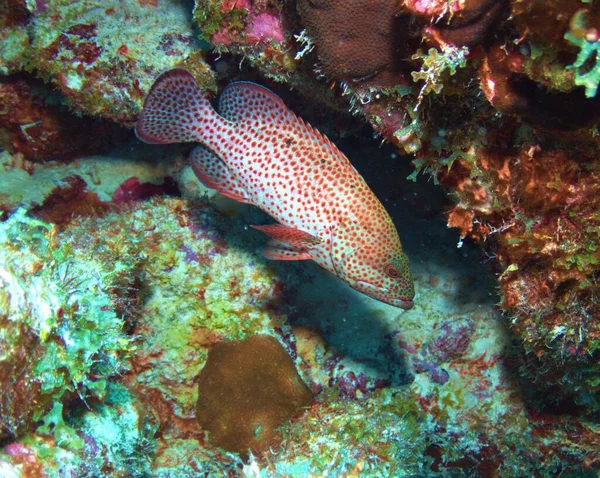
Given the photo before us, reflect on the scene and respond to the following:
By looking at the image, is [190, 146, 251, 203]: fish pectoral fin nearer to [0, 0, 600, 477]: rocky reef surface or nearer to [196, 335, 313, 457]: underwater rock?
[0, 0, 600, 477]: rocky reef surface

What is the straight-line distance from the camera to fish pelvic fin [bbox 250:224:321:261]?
373 cm

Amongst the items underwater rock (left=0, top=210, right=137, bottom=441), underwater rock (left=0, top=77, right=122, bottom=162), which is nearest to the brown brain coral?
underwater rock (left=0, top=210, right=137, bottom=441)

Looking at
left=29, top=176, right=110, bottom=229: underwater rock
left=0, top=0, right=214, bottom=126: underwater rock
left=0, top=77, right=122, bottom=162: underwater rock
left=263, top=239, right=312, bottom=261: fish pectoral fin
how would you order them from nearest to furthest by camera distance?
left=263, top=239, right=312, bottom=261: fish pectoral fin → left=0, top=0, right=214, bottom=126: underwater rock → left=29, top=176, right=110, bottom=229: underwater rock → left=0, top=77, right=122, bottom=162: underwater rock

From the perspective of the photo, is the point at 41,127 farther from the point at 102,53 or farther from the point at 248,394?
the point at 248,394

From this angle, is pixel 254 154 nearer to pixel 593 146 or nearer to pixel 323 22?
pixel 323 22

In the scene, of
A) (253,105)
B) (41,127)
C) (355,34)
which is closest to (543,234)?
(355,34)

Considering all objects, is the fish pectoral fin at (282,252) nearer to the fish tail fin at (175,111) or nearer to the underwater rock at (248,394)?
the fish tail fin at (175,111)

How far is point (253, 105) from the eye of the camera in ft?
12.7

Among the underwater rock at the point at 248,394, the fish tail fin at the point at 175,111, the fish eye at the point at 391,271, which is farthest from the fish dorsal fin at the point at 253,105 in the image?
the underwater rock at the point at 248,394

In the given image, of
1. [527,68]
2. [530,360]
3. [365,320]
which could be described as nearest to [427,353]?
[365,320]

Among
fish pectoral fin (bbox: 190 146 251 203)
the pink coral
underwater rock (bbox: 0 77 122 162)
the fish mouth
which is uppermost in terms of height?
the pink coral

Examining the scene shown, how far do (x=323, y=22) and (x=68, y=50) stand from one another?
11.6ft

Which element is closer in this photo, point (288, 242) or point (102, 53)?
point (288, 242)

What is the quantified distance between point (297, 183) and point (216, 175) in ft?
3.16
